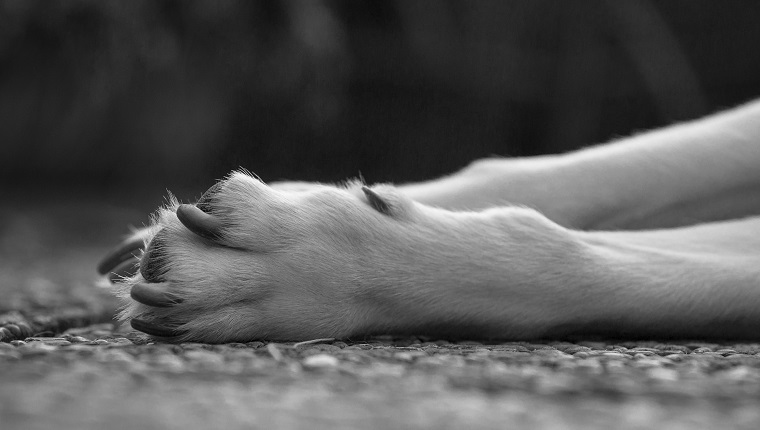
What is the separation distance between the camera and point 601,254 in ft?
4.08

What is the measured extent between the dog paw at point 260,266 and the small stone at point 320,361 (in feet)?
0.41

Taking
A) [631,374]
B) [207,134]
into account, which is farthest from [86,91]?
[631,374]

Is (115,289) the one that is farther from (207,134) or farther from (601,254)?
(207,134)

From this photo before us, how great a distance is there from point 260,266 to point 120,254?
0.36m

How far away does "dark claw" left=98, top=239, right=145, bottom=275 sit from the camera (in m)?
1.38

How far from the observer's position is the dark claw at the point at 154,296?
1064mm

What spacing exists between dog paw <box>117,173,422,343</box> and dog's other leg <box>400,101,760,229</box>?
0.30m

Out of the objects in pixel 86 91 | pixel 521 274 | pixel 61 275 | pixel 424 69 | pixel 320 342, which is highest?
pixel 424 69

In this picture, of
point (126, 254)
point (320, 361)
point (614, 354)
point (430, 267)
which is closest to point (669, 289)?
point (614, 354)

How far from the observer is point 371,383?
880 mm

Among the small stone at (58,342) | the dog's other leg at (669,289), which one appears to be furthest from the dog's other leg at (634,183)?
the small stone at (58,342)

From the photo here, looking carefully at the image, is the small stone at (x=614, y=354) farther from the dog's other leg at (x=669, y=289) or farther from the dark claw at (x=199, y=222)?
the dark claw at (x=199, y=222)

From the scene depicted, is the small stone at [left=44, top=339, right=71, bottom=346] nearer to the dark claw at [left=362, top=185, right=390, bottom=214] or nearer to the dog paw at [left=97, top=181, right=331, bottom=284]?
the dog paw at [left=97, top=181, right=331, bottom=284]

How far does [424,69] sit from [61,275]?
2.79 m
